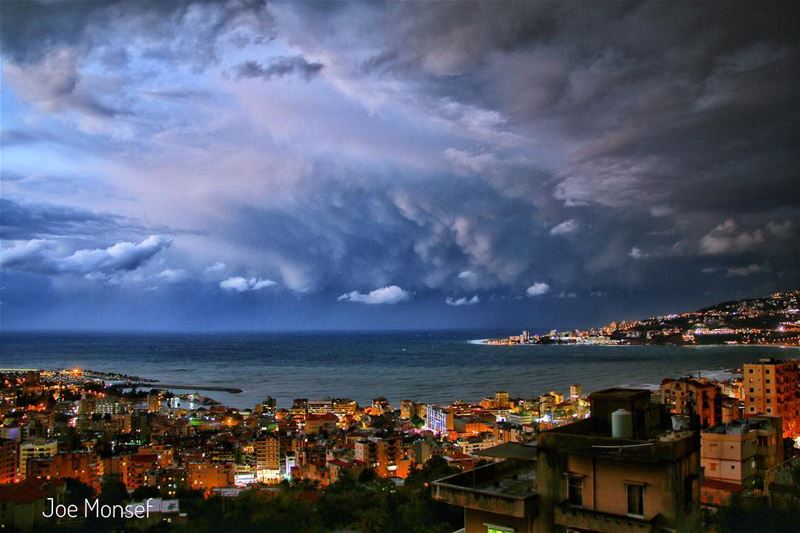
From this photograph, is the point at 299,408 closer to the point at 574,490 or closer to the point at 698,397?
the point at 698,397

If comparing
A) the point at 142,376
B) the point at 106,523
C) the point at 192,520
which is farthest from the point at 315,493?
the point at 142,376

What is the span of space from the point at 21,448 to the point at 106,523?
8.95m

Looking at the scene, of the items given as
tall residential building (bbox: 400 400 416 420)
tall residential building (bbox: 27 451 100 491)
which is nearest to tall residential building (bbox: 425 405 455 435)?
tall residential building (bbox: 400 400 416 420)

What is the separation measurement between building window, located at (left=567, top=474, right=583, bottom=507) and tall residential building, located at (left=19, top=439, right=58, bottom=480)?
49.6ft

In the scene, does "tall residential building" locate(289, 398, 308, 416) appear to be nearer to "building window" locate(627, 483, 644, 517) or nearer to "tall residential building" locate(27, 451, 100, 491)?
"tall residential building" locate(27, 451, 100, 491)

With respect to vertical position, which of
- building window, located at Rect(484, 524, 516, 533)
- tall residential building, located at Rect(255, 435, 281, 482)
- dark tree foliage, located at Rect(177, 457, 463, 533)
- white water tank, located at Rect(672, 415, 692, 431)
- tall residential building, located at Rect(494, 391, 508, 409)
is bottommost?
tall residential building, located at Rect(255, 435, 281, 482)

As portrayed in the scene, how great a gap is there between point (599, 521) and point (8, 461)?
51.1ft

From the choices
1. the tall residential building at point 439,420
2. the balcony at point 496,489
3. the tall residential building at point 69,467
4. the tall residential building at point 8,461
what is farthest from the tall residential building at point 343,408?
the balcony at point 496,489

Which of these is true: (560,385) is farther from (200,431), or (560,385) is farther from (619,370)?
(200,431)

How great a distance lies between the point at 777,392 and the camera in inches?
434

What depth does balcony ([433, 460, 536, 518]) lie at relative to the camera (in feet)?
7.00

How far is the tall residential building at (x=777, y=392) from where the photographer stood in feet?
36.0

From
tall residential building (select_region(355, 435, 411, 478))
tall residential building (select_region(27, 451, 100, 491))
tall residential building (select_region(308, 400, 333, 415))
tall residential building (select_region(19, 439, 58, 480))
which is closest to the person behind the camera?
tall residential building (select_region(27, 451, 100, 491))

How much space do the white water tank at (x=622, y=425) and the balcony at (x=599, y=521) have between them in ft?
0.87
